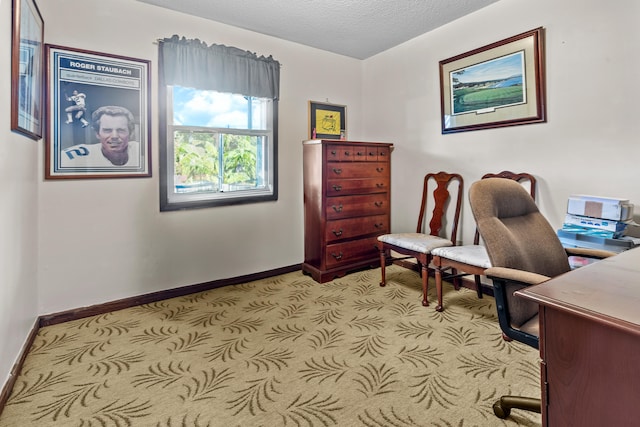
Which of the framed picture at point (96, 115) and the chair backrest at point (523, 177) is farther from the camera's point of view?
the chair backrest at point (523, 177)

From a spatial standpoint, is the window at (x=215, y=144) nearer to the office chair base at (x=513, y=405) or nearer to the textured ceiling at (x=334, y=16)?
the textured ceiling at (x=334, y=16)

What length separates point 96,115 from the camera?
262 cm

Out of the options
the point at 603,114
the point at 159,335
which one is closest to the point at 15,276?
the point at 159,335

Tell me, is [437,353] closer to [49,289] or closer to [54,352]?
[54,352]

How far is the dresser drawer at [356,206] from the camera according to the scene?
3438 millimetres

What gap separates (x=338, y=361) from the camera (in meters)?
2.00

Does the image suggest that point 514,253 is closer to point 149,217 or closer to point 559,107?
point 559,107

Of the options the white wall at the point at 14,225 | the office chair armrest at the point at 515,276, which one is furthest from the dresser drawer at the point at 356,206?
the white wall at the point at 14,225

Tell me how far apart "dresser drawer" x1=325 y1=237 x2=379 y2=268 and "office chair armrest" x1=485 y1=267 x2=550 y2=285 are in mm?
2049

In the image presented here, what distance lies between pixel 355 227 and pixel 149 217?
1987 mm

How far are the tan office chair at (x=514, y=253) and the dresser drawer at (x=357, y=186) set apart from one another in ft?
6.21

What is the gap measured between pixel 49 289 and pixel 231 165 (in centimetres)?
179

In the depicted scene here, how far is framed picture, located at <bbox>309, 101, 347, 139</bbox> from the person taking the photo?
12.5 ft

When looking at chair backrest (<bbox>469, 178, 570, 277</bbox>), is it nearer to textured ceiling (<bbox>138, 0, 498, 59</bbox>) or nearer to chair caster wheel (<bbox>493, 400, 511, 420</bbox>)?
chair caster wheel (<bbox>493, 400, 511, 420</bbox>)
